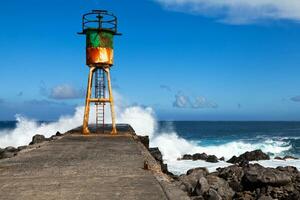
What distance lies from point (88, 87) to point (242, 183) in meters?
6.77

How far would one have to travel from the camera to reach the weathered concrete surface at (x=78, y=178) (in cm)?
513

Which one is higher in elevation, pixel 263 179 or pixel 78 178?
pixel 78 178

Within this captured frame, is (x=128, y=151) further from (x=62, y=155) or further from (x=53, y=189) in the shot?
(x=53, y=189)

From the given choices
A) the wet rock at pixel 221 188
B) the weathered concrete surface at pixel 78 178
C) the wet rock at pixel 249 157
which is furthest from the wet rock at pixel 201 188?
the wet rock at pixel 249 157

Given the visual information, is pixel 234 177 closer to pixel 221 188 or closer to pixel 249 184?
pixel 249 184

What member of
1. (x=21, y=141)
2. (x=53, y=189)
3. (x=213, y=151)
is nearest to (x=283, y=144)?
(x=213, y=151)

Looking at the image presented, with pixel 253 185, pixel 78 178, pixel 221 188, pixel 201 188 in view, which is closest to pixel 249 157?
pixel 253 185

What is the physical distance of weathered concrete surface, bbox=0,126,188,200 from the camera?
16.8 ft

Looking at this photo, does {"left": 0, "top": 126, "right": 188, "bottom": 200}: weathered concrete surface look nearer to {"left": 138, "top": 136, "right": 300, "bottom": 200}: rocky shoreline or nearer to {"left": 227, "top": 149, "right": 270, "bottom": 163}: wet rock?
{"left": 138, "top": 136, "right": 300, "bottom": 200}: rocky shoreline

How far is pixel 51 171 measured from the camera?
683 centimetres

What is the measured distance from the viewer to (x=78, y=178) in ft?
20.2

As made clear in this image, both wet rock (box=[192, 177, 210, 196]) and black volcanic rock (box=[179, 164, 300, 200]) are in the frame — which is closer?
wet rock (box=[192, 177, 210, 196])

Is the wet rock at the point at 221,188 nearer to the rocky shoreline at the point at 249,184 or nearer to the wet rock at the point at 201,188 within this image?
the rocky shoreline at the point at 249,184

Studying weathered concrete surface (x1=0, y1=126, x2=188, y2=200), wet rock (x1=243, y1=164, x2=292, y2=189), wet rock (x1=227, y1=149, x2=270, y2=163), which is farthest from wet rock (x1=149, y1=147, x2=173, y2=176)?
wet rock (x1=227, y1=149, x2=270, y2=163)
